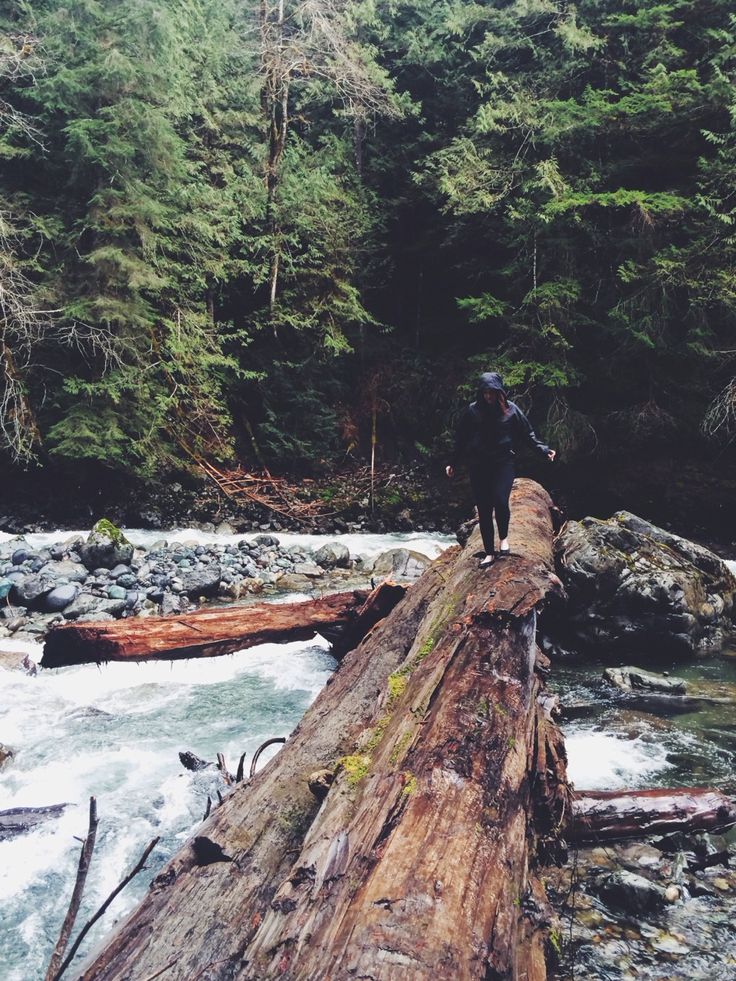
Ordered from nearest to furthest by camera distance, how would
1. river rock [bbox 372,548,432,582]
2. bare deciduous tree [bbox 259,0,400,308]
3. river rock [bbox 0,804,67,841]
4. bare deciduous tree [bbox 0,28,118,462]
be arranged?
1. river rock [bbox 0,804,67,841]
2. river rock [bbox 372,548,432,582]
3. bare deciduous tree [bbox 0,28,118,462]
4. bare deciduous tree [bbox 259,0,400,308]

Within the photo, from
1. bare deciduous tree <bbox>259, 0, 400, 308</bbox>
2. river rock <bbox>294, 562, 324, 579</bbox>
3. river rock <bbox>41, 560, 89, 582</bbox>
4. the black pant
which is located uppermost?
bare deciduous tree <bbox>259, 0, 400, 308</bbox>

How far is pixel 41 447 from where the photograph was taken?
13.3 m

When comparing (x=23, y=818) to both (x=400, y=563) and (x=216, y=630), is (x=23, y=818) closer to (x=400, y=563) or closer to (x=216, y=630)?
(x=216, y=630)

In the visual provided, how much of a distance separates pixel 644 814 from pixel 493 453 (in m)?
2.85

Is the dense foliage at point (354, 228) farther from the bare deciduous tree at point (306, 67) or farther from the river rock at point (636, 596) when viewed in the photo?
the river rock at point (636, 596)

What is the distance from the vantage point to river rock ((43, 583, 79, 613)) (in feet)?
28.8

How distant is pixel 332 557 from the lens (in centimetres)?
1185

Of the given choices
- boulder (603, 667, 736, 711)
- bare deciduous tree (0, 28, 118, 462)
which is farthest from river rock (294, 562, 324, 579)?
bare deciduous tree (0, 28, 118, 462)

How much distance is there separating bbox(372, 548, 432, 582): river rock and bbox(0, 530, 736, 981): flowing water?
353 centimetres

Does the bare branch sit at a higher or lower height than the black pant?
higher

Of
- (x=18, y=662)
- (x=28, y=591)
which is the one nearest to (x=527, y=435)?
(x=18, y=662)

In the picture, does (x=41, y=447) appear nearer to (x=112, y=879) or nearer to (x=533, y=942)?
(x=112, y=879)

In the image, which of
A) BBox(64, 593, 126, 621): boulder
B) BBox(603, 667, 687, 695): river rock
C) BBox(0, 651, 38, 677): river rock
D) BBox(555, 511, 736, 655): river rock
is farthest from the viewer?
BBox(64, 593, 126, 621): boulder

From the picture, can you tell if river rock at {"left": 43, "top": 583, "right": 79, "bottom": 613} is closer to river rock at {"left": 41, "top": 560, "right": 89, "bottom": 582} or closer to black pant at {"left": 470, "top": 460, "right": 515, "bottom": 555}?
river rock at {"left": 41, "top": 560, "right": 89, "bottom": 582}
